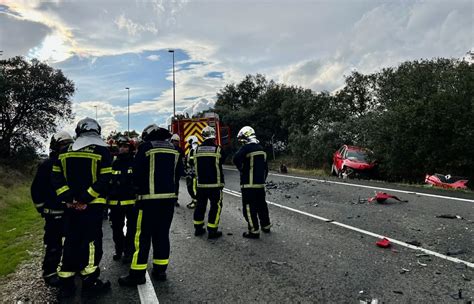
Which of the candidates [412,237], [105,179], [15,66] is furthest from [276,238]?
[15,66]

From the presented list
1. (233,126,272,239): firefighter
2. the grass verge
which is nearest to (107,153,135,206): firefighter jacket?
the grass verge

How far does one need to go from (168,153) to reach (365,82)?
105 ft

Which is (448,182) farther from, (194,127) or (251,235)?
(194,127)

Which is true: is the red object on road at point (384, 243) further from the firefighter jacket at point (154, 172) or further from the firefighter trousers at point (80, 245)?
the firefighter trousers at point (80, 245)

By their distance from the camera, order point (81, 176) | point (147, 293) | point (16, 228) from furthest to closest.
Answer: point (16, 228) → point (81, 176) → point (147, 293)

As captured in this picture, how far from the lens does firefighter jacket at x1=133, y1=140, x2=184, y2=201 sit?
16.6 feet

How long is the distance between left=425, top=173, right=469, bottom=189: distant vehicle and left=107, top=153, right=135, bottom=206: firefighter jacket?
1115 cm

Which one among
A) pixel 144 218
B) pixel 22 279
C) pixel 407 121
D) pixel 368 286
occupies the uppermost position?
pixel 407 121

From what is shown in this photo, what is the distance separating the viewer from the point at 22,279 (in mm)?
5344

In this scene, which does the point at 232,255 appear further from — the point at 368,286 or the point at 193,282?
the point at 368,286

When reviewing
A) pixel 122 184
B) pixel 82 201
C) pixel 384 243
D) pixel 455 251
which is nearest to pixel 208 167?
pixel 122 184

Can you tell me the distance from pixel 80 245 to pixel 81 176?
81 centimetres

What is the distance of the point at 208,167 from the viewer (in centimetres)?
714

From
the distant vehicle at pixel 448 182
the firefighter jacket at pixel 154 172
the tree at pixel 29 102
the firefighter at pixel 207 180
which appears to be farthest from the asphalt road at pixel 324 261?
the tree at pixel 29 102
